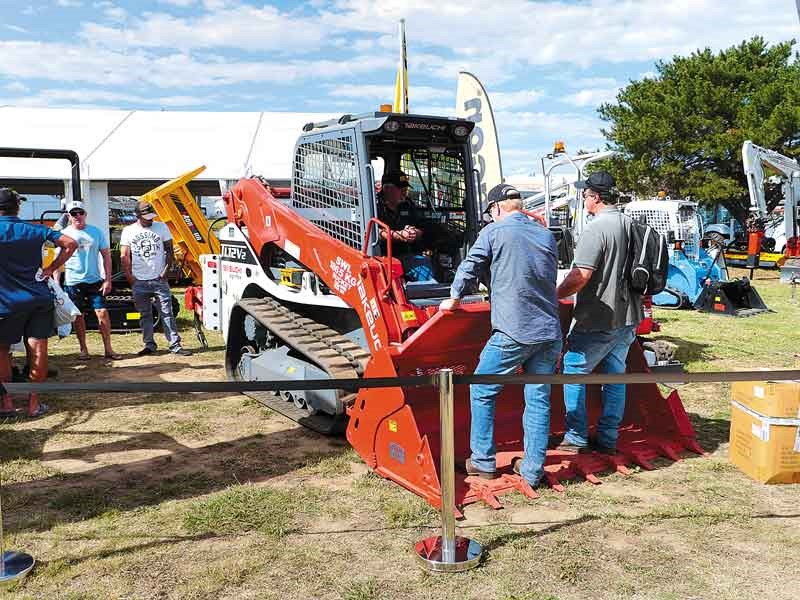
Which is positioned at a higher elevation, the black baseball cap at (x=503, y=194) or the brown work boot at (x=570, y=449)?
the black baseball cap at (x=503, y=194)

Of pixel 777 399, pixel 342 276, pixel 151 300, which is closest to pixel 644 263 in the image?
pixel 777 399

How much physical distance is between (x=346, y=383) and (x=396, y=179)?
2766 millimetres

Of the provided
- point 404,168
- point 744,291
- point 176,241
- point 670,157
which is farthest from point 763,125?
point 404,168

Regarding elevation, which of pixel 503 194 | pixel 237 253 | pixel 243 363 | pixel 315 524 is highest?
pixel 503 194

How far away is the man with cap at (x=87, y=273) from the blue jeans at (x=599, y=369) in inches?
222

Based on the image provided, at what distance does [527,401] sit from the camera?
461cm

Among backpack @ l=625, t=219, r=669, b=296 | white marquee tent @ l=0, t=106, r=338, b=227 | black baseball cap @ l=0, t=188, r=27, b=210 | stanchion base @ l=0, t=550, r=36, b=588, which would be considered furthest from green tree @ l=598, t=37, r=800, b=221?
stanchion base @ l=0, t=550, r=36, b=588

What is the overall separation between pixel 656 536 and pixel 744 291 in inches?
405

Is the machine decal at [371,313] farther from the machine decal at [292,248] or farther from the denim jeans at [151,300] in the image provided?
the denim jeans at [151,300]

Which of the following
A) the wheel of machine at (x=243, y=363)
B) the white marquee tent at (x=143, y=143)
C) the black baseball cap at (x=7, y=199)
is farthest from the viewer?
the white marquee tent at (x=143, y=143)

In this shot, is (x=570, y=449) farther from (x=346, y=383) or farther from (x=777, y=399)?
(x=346, y=383)

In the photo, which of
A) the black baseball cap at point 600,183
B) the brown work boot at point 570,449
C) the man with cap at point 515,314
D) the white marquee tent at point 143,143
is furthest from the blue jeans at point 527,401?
the white marquee tent at point 143,143

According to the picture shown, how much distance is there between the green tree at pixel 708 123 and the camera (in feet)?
82.5

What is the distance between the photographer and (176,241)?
13.8m
